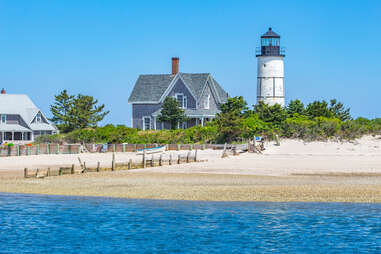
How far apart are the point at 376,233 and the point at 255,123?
34.5m

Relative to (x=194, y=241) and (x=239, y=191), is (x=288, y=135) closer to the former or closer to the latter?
(x=239, y=191)

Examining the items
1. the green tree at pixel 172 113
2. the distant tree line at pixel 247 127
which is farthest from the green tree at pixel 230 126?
the green tree at pixel 172 113

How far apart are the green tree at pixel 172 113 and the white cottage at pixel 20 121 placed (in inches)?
681

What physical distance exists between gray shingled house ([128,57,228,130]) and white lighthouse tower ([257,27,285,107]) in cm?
571

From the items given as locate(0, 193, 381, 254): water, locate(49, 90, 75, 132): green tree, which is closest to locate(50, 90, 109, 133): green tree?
locate(49, 90, 75, 132): green tree

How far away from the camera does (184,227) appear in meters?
23.6

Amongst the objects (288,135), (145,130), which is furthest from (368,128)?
(145,130)

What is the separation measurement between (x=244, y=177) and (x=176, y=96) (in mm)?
32570

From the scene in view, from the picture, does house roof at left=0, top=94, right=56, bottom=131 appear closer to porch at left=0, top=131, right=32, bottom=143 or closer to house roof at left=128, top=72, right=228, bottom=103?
porch at left=0, top=131, right=32, bottom=143

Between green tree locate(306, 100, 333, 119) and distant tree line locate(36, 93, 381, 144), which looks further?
green tree locate(306, 100, 333, 119)

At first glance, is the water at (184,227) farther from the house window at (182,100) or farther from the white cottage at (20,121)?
the white cottage at (20,121)

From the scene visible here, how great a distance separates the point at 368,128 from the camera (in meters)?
54.1

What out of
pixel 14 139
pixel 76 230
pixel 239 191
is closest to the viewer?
pixel 76 230

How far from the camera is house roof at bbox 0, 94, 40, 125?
73312 millimetres
